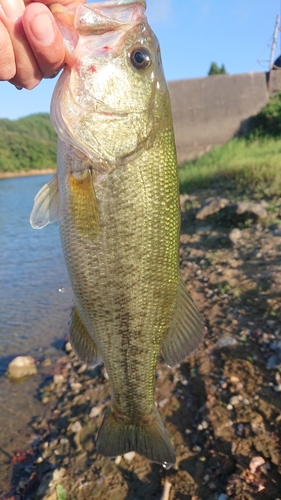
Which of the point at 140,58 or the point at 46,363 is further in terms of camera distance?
the point at 46,363

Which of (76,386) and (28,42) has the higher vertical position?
(28,42)

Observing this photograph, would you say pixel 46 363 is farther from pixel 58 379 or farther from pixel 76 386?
pixel 76 386

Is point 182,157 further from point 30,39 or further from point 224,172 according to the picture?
point 30,39

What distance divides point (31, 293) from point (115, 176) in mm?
7240

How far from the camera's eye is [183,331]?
2.19m

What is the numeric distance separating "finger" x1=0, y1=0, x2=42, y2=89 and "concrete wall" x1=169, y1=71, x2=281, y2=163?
1659 centimetres

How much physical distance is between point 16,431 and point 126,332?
3.02 metres

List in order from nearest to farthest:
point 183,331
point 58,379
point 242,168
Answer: point 183,331 < point 58,379 < point 242,168

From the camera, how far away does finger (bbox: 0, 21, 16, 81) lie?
1649mm

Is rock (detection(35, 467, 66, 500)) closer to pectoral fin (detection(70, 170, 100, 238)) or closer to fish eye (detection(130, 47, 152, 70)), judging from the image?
pectoral fin (detection(70, 170, 100, 238))

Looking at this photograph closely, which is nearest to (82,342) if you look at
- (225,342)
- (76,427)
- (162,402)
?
(162,402)

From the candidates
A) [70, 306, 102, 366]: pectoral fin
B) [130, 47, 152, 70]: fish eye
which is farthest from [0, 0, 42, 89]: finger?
[70, 306, 102, 366]: pectoral fin

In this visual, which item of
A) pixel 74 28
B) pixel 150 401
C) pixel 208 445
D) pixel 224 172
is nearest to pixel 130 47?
pixel 74 28

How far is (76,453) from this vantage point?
146 inches
